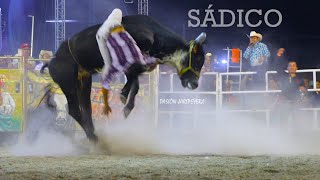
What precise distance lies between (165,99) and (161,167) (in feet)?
21.8

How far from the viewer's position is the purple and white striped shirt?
7621 millimetres

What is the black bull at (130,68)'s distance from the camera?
25.4 feet

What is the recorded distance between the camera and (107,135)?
29.3 ft

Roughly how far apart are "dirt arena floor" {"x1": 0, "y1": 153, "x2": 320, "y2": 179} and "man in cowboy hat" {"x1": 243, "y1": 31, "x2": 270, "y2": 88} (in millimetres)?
4306

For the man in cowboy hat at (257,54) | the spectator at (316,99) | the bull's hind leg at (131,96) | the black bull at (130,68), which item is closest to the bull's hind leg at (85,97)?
the black bull at (130,68)

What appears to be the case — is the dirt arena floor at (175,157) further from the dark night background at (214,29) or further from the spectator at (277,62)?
the dark night background at (214,29)

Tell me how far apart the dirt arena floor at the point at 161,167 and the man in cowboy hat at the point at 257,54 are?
431 centimetres

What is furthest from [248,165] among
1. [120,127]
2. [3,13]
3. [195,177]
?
[3,13]

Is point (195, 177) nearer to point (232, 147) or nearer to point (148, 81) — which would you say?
point (232, 147)

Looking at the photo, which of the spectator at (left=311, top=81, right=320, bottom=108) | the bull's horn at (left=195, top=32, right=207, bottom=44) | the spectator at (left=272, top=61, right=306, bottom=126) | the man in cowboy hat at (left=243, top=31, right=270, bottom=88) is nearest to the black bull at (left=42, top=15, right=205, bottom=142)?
the bull's horn at (left=195, top=32, right=207, bottom=44)

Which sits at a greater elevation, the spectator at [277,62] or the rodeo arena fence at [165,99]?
the spectator at [277,62]

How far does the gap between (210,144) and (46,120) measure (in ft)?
11.3

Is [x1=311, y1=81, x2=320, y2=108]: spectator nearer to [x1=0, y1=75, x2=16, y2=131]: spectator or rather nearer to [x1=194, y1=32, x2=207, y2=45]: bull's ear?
[x1=194, y1=32, x2=207, y2=45]: bull's ear

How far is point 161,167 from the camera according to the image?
6.11m
